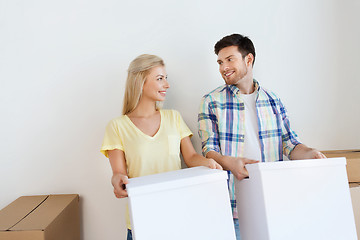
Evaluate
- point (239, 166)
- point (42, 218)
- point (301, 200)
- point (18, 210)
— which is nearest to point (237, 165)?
point (239, 166)

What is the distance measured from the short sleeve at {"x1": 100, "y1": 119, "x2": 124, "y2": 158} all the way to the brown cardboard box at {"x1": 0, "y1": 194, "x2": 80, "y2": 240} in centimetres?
29

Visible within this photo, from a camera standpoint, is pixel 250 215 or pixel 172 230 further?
pixel 250 215

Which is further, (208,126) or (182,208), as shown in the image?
(208,126)

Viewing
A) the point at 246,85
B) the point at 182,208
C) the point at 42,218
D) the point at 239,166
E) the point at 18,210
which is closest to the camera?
the point at 182,208

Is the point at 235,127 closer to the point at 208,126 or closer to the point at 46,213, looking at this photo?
the point at 208,126

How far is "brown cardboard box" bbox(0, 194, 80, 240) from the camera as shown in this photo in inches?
35.5

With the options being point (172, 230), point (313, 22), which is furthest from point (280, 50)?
point (172, 230)

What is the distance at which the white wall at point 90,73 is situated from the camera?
129 centimetres

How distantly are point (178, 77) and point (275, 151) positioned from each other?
0.54 m

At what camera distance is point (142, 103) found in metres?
1.16

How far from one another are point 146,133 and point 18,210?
572 mm

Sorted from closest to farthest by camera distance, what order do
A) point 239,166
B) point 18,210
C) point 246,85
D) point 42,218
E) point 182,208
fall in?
Result: 1. point 182,208
2. point 239,166
3. point 42,218
4. point 18,210
5. point 246,85

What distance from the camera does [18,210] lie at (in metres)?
1.10

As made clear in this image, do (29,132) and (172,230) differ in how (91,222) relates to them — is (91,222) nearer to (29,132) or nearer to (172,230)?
(29,132)
